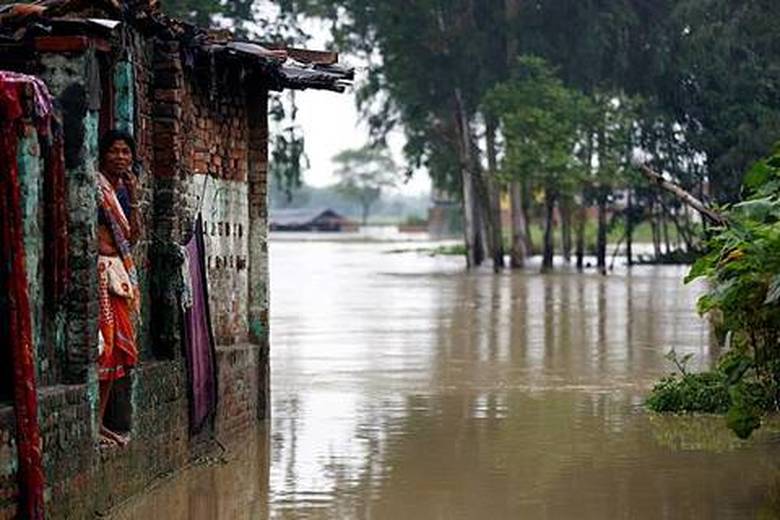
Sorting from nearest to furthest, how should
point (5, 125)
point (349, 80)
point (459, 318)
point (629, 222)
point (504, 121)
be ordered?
point (5, 125)
point (349, 80)
point (459, 318)
point (504, 121)
point (629, 222)

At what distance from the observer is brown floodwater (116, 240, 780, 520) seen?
10.9m

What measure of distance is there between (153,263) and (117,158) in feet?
4.17

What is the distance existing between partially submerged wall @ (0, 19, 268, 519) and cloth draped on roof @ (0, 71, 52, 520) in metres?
0.08

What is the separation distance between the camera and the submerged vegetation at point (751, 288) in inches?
383

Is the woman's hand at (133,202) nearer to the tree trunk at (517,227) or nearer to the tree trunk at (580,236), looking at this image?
the tree trunk at (580,236)

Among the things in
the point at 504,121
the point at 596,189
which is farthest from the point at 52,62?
the point at 596,189

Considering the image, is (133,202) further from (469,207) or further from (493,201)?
(469,207)

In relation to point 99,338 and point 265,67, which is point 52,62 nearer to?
point 99,338

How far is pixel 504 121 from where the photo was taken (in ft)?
153

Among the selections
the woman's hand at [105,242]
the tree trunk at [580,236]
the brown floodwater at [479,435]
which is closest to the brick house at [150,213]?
the brown floodwater at [479,435]

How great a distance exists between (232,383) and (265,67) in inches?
105

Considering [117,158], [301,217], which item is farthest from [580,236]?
[301,217]

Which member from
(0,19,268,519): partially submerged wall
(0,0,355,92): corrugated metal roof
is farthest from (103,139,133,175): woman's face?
(0,0,355,92): corrugated metal roof

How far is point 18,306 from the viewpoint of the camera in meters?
8.51
